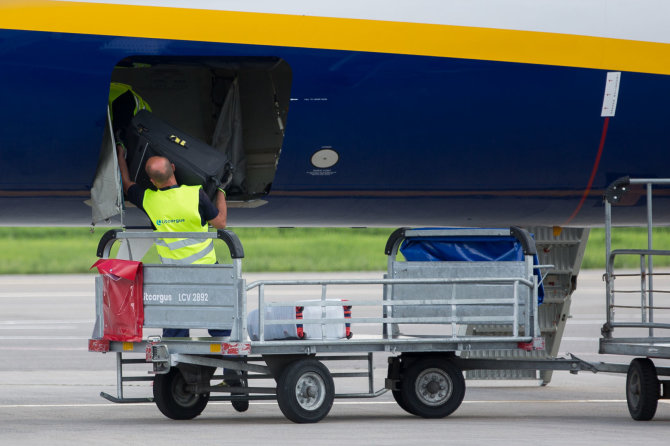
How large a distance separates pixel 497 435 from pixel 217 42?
145 inches

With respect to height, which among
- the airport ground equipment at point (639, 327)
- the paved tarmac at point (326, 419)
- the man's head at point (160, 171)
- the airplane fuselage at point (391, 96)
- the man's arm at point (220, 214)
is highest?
the airplane fuselage at point (391, 96)

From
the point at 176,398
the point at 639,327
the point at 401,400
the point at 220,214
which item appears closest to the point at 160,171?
the point at 220,214

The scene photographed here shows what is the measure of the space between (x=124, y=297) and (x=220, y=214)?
107 centimetres

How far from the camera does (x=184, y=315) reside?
880 cm

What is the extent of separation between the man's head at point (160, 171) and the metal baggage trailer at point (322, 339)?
0.54 meters

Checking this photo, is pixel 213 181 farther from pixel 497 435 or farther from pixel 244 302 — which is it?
pixel 497 435

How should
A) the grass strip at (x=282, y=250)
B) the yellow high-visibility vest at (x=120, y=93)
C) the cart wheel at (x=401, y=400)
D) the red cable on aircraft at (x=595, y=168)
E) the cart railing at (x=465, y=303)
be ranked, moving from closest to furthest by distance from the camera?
the cart railing at (x=465, y=303) < the yellow high-visibility vest at (x=120, y=93) < the cart wheel at (x=401, y=400) < the red cable on aircraft at (x=595, y=168) < the grass strip at (x=282, y=250)

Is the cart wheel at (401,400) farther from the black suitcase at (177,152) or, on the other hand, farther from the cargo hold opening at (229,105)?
the black suitcase at (177,152)

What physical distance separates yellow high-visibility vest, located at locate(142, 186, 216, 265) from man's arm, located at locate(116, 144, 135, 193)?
0.65 ft

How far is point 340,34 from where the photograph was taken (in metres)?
9.04

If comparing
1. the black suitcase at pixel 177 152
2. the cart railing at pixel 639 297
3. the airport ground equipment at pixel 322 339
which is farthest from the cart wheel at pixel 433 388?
the black suitcase at pixel 177 152

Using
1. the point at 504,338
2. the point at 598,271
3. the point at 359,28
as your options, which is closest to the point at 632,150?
the point at 504,338

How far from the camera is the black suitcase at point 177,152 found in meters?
9.40

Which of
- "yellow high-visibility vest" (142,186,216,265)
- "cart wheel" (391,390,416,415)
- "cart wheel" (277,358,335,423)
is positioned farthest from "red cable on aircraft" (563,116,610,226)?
"yellow high-visibility vest" (142,186,216,265)
